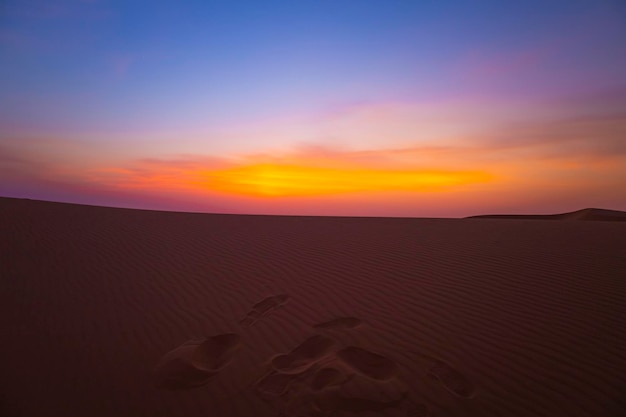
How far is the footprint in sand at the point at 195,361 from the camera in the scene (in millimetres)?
3434

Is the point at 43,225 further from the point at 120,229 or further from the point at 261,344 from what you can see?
the point at 261,344

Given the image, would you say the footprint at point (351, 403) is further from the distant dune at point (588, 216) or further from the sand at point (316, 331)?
the distant dune at point (588, 216)

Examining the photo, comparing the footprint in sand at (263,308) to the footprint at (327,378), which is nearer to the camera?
the footprint at (327,378)

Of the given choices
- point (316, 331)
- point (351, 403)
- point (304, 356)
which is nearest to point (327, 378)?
point (351, 403)

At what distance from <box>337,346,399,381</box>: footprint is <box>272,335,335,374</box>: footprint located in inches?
8.8

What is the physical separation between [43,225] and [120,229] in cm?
246

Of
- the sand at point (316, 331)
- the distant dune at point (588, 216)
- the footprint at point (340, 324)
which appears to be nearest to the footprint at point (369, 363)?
the sand at point (316, 331)

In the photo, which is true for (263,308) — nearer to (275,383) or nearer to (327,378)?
(275,383)

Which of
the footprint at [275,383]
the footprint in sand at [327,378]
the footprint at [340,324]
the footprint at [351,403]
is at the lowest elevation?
the footprint at [351,403]

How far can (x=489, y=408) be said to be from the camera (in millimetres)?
2980

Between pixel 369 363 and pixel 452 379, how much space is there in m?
0.81

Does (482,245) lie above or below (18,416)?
above

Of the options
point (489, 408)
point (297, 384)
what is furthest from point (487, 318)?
point (297, 384)

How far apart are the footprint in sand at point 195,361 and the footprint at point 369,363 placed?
130 cm
